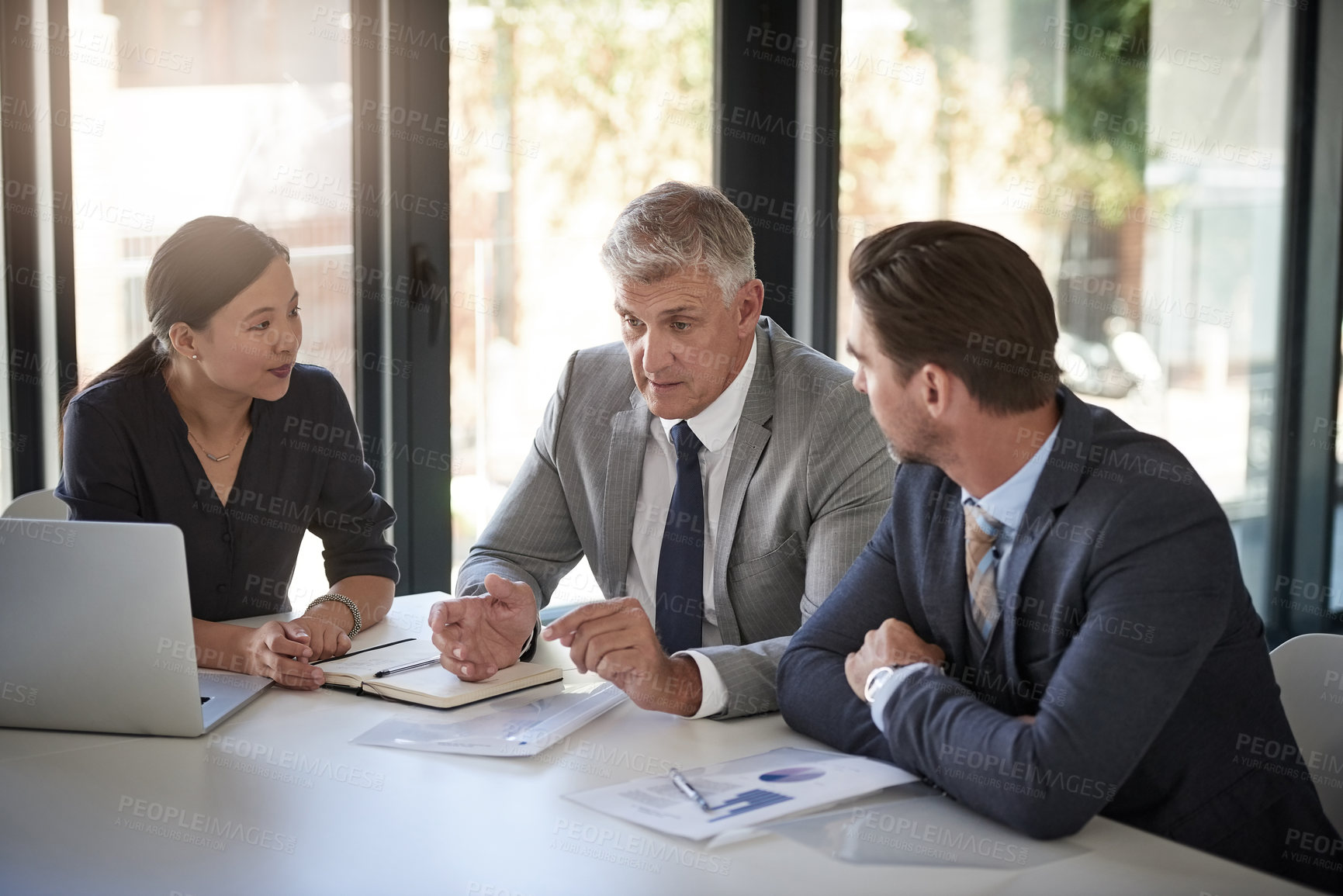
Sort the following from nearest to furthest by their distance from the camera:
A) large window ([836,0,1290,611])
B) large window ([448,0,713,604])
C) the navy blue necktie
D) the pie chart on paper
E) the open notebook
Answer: the pie chart on paper
the open notebook
the navy blue necktie
large window ([448,0,713,604])
large window ([836,0,1290,611])

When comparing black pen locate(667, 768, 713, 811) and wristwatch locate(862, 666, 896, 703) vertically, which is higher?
wristwatch locate(862, 666, 896, 703)

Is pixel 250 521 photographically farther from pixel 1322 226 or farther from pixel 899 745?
pixel 1322 226

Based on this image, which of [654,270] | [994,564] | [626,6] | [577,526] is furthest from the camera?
[626,6]

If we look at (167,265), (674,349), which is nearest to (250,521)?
(167,265)

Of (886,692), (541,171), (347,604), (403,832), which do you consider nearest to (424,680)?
(347,604)

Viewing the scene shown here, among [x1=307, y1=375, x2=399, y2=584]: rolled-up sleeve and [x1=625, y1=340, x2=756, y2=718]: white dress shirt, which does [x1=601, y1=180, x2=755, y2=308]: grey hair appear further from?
[x1=307, y1=375, x2=399, y2=584]: rolled-up sleeve

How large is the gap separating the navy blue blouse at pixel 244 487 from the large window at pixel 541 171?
1046 millimetres

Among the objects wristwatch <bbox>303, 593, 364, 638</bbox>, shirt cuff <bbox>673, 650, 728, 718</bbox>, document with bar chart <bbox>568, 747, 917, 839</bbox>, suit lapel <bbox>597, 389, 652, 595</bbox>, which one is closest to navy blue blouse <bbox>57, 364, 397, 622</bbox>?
wristwatch <bbox>303, 593, 364, 638</bbox>

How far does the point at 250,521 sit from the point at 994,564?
1342mm

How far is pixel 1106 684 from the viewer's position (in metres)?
1.29

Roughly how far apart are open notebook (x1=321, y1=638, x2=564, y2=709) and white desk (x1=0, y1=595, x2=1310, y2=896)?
0.10 metres

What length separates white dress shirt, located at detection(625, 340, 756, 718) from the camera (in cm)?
218

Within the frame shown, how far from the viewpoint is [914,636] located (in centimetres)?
157

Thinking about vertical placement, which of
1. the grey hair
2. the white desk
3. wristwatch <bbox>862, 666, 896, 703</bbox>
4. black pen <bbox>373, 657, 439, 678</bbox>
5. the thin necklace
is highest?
the grey hair
